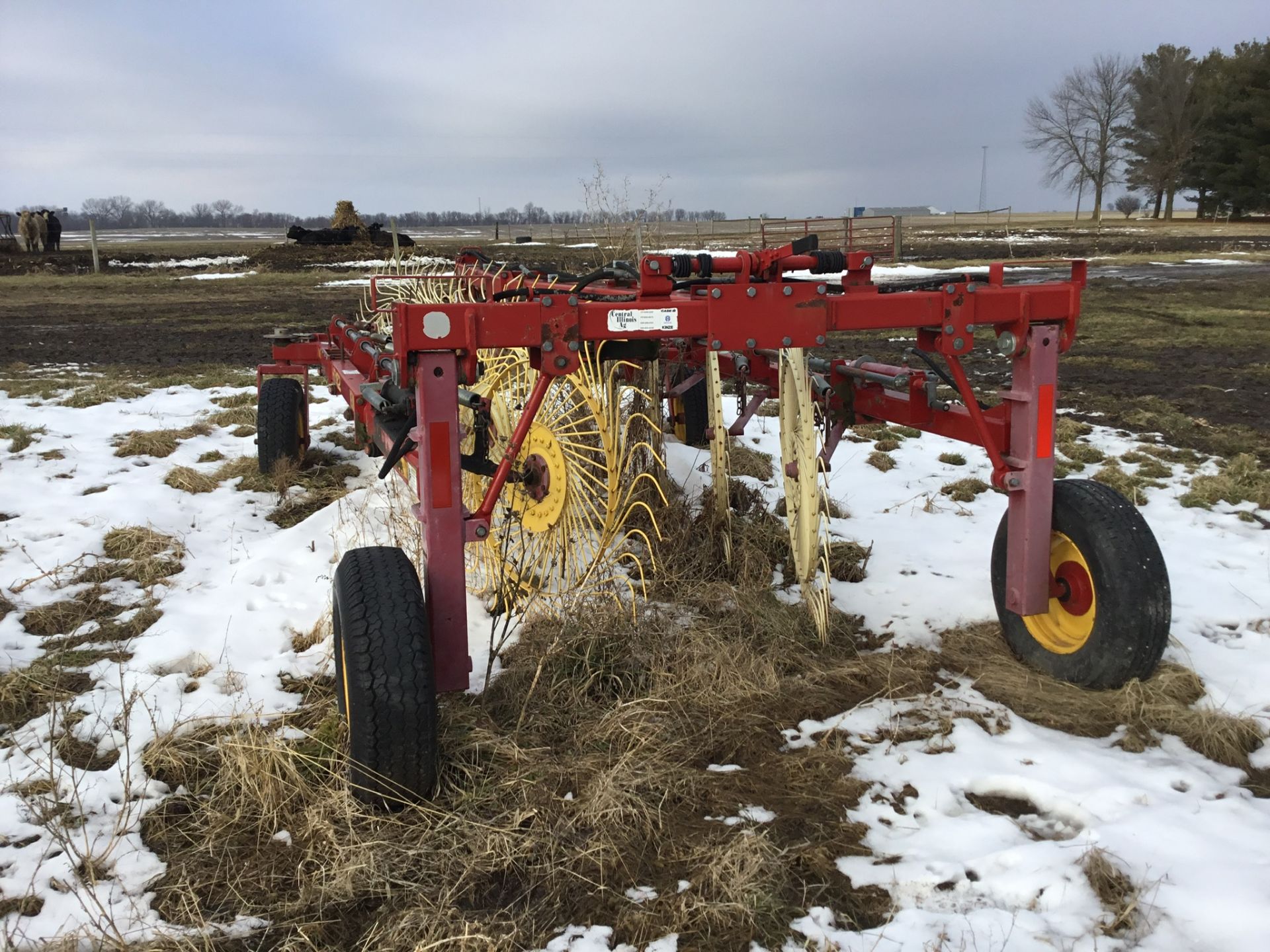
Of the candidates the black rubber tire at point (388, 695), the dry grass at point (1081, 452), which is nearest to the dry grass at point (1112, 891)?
the black rubber tire at point (388, 695)

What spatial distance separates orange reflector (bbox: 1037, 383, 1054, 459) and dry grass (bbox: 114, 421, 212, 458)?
20.6ft

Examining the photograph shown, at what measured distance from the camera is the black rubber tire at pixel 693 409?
281 inches

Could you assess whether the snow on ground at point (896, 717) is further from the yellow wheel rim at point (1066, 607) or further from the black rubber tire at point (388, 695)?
the black rubber tire at point (388, 695)

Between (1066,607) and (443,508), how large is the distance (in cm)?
251

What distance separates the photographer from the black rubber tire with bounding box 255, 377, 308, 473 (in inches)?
257

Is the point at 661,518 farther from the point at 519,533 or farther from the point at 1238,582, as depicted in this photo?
the point at 1238,582

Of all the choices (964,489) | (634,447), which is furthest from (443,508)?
(964,489)

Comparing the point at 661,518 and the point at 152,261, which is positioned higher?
the point at 152,261

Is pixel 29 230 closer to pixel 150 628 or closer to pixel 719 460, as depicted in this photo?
pixel 150 628

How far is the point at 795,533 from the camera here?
430cm

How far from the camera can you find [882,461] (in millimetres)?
6855

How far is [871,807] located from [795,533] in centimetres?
167

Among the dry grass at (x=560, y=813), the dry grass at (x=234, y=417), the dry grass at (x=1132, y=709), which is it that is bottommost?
the dry grass at (x=560, y=813)

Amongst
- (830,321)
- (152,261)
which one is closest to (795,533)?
(830,321)
